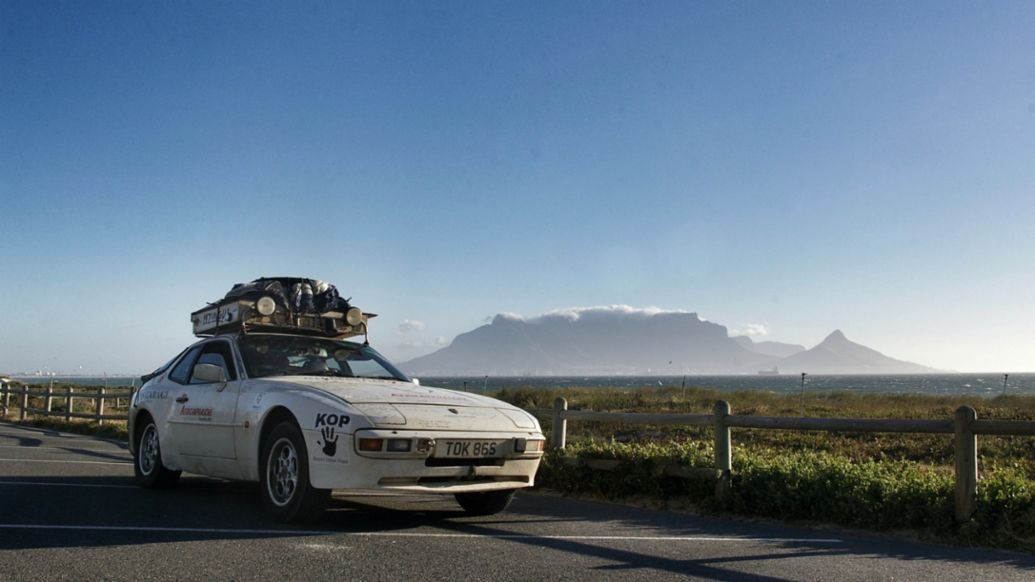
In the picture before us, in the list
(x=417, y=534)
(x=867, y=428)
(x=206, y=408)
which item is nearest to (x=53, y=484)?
(x=206, y=408)

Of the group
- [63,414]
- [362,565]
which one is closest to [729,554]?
[362,565]

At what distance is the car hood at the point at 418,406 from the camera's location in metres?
6.34

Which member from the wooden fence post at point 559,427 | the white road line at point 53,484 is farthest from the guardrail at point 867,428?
the white road line at point 53,484

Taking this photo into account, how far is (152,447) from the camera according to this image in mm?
8867

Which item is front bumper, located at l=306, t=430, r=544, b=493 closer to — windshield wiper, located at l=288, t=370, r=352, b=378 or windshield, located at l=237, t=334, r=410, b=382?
windshield wiper, located at l=288, t=370, r=352, b=378

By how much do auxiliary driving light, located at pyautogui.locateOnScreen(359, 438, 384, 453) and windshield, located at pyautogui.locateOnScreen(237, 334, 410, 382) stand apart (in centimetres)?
184

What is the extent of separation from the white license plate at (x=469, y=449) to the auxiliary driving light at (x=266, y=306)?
290cm

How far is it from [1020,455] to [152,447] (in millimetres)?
15190

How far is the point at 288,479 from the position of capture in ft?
21.6

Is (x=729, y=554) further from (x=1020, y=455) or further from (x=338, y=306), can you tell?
(x=1020, y=455)

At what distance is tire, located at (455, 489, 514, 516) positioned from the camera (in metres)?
7.21

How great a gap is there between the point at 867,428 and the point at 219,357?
19.3 feet

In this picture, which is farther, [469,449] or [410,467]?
[469,449]

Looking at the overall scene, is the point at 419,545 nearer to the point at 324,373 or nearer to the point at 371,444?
the point at 371,444
